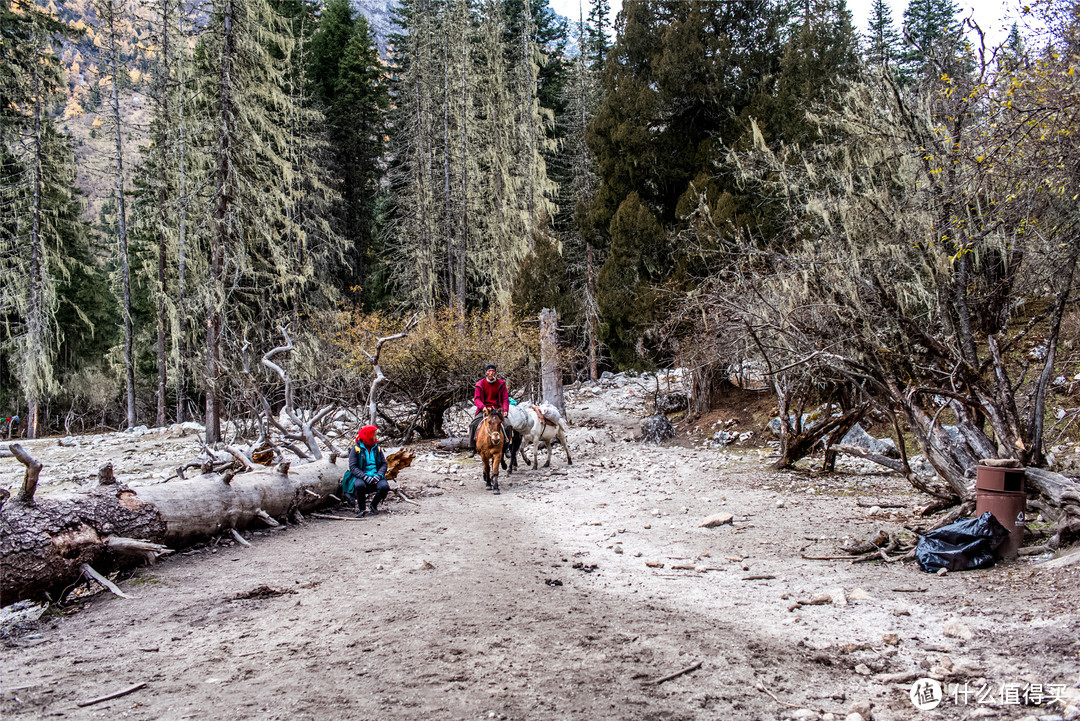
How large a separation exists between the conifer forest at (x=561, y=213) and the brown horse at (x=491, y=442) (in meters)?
2.83

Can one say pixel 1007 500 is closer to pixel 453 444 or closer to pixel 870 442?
pixel 870 442

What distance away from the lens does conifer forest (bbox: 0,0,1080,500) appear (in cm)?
651

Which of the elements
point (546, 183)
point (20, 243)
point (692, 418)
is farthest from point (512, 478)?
point (20, 243)

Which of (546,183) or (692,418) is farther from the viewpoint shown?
(546,183)

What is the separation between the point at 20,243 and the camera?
22172 mm

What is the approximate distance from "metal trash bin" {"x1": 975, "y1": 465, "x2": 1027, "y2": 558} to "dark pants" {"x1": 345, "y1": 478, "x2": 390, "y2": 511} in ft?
22.5

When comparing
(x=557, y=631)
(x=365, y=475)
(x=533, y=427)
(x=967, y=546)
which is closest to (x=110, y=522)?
Result: (x=365, y=475)

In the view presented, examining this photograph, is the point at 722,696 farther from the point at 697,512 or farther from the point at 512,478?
the point at 512,478

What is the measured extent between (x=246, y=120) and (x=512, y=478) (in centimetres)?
1255

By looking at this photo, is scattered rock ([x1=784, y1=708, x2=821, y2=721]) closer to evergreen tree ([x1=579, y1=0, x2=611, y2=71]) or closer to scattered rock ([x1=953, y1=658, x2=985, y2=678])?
scattered rock ([x1=953, y1=658, x2=985, y2=678])

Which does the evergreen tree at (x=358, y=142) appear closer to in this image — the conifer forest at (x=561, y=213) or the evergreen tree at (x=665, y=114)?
the conifer forest at (x=561, y=213)

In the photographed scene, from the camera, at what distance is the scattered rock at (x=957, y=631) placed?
11.6ft

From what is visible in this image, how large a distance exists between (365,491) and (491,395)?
3332 millimetres

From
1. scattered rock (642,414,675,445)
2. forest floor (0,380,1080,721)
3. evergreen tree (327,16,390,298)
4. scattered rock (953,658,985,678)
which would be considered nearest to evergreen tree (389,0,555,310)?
evergreen tree (327,16,390,298)
